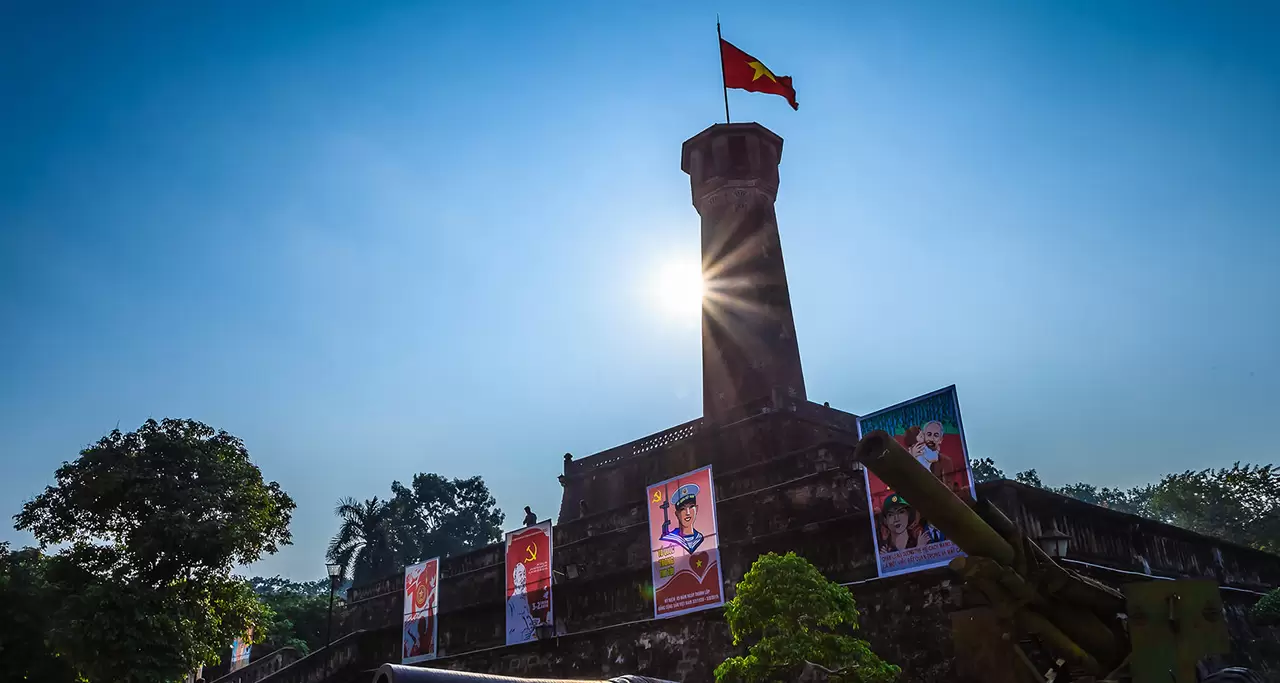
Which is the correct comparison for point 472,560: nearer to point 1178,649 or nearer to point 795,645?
point 795,645

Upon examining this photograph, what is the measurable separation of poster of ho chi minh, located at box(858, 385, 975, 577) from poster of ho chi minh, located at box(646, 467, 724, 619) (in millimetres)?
3526

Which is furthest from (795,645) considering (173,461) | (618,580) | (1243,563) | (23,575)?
(23,575)

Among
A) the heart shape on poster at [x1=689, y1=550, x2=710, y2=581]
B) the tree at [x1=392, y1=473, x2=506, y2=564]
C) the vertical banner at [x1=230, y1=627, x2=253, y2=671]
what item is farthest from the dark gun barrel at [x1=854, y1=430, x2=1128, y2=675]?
the tree at [x1=392, y1=473, x2=506, y2=564]

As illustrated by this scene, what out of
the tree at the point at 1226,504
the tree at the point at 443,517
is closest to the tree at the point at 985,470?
the tree at the point at 1226,504

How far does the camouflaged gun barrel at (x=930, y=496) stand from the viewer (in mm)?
5949

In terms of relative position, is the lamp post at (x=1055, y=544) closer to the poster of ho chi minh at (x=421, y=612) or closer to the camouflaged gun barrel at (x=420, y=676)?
the camouflaged gun barrel at (x=420, y=676)

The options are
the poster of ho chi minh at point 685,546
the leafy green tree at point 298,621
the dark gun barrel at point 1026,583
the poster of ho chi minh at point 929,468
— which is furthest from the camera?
the leafy green tree at point 298,621

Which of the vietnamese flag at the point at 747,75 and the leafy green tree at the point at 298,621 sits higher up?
the vietnamese flag at the point at 747,75

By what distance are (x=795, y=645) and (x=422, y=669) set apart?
738cm

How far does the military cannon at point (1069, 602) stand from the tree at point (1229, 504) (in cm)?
3299

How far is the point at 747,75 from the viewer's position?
22.5 meters

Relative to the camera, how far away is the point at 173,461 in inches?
639

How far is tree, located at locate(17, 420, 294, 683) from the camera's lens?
48.3 ft

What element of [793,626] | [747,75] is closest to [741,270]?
[747,75]
